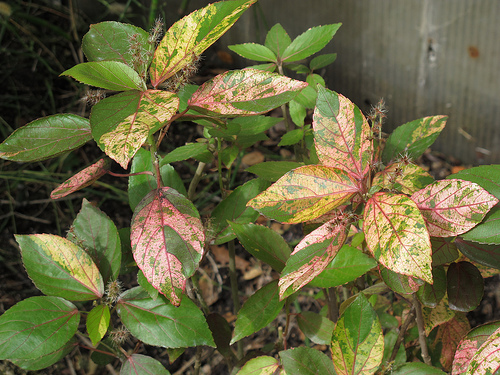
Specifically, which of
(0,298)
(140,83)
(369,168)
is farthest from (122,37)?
(0,298)

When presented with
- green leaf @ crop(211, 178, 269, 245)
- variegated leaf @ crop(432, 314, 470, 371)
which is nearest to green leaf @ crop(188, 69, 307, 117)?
green leaf @ crop(211, 178, 269, 245)

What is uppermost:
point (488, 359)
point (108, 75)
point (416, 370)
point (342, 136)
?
point (108, 75)

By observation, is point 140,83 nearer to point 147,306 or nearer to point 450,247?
point 147,306

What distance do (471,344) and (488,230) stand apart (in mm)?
236

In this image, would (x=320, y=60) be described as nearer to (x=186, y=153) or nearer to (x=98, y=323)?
(x=186, y=153)

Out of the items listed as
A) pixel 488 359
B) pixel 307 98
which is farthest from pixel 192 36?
pixel 488 359

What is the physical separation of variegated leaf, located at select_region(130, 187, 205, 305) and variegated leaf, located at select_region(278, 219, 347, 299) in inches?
4.8

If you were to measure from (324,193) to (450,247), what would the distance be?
23cm

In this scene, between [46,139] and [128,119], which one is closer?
[128,119]

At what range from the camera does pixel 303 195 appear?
2.09 ft

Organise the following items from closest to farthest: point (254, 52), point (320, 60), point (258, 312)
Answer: point (258, 312) → point (254, 52) → point (320, 60)

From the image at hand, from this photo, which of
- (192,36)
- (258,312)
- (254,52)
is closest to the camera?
(192,36)

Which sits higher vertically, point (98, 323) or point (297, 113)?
point (297, 113)

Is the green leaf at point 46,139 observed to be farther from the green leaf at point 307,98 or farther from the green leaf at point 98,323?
the green leaf at point 307,98
